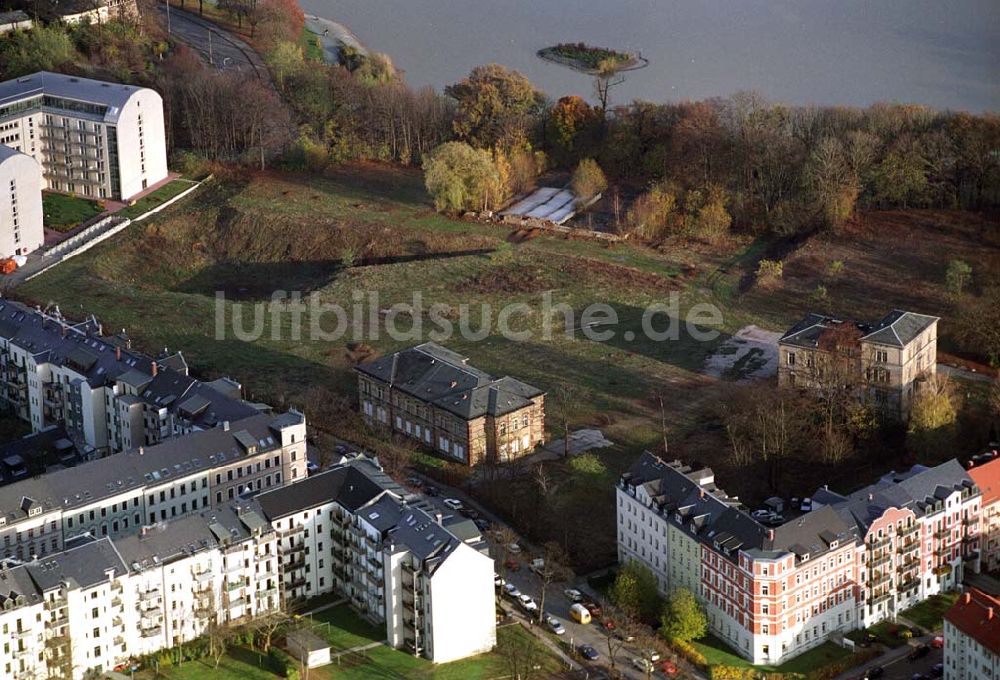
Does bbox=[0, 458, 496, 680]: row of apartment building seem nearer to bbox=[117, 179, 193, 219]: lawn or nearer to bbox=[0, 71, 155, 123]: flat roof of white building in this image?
bbox=[117, 179, 193, 219]: lawn

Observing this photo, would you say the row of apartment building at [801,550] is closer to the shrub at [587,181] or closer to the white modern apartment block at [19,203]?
the shrub at [587,181]

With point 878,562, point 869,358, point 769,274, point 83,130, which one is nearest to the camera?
point 878,562

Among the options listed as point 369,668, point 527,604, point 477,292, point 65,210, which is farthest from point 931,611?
point 65,210

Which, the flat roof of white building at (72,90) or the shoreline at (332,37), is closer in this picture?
the flat roof of white building at (72,90)

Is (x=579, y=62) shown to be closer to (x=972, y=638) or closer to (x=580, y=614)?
(x=580, y=614)

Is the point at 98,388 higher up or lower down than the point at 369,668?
higher up

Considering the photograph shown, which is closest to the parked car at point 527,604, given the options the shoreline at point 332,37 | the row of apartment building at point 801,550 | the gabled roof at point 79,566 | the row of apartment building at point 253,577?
the row of apartment building at point 253,577
